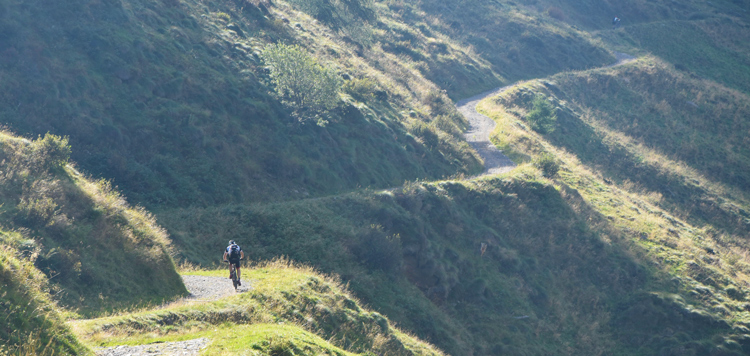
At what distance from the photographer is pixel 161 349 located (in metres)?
10.8

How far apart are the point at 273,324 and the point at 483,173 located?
1125 inches

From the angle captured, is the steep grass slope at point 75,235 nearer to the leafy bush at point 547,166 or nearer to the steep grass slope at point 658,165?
the steep grass slope at point 658,165

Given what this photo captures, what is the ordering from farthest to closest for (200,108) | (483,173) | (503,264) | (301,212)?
1. (483,173)
2. (200,108)
3. (503,264)
4. (301,212)

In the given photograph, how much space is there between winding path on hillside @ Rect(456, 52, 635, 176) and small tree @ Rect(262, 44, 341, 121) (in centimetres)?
1469

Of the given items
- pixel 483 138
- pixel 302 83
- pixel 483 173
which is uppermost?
pixel 302 83

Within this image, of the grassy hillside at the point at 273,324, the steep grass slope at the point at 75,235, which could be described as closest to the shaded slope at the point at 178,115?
the steep grass slope at the point at 75,235

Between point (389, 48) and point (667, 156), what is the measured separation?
3758cm

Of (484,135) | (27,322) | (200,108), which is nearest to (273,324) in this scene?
(27,322)

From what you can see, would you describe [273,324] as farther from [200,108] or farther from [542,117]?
[542,117]

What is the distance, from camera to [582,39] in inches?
3329

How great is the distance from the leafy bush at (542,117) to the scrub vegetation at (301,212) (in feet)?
6.49

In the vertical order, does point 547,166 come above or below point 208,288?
below

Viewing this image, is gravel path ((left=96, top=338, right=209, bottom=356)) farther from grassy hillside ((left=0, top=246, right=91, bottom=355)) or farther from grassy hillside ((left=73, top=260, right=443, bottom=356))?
grassy hillside ((left=0, top=246, right=91, bottom=355))

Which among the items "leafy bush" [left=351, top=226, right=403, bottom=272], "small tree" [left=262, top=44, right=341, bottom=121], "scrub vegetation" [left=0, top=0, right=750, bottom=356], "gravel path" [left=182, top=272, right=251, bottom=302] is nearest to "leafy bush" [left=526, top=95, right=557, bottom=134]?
"scrub vegetation" [left=0, top=0, right=750, bottom=356]
